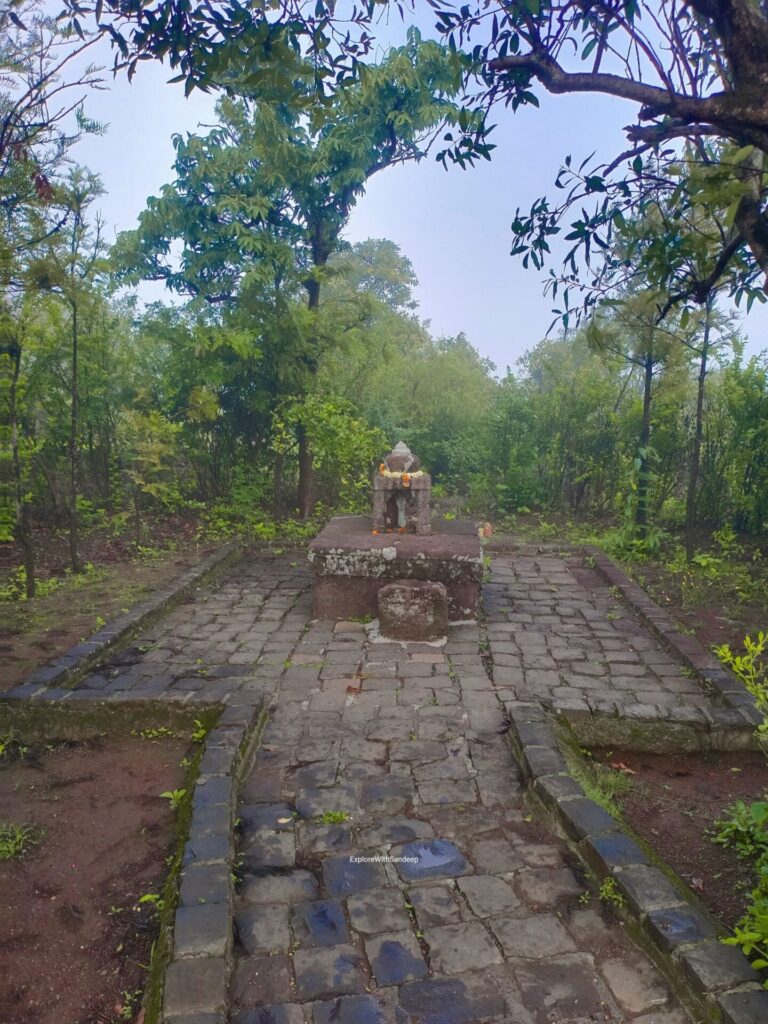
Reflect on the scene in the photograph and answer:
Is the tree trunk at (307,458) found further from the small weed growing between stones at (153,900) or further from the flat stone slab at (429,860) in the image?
the small weed growing between stones at (153,900)

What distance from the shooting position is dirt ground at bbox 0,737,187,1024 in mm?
2266

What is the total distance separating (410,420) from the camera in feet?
42.2

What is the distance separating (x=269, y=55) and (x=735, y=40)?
171cm

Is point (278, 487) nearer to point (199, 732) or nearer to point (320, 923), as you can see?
point (199, 732)

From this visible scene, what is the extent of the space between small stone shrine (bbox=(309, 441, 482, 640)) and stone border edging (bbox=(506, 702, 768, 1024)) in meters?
2.08

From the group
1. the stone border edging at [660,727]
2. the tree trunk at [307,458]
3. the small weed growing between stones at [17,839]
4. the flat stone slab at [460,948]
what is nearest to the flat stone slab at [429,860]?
the flat stone slab at [460,948]

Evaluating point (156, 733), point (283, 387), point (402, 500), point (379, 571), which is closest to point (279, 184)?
point (283, 387)

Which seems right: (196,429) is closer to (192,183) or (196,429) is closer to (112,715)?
(192,183)

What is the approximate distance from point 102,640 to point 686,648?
14.6ft

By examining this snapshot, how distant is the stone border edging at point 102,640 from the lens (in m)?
4.37

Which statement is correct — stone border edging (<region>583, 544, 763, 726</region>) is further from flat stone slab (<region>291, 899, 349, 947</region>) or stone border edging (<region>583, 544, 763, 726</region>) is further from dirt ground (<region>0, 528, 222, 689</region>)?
dirt ground (<region>0, 528, 222, 689</region>)

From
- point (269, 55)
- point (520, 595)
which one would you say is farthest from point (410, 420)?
point (269, 55)

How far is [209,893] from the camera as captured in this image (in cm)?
253

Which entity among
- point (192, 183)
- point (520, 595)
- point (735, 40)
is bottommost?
→ point (520, 595)
